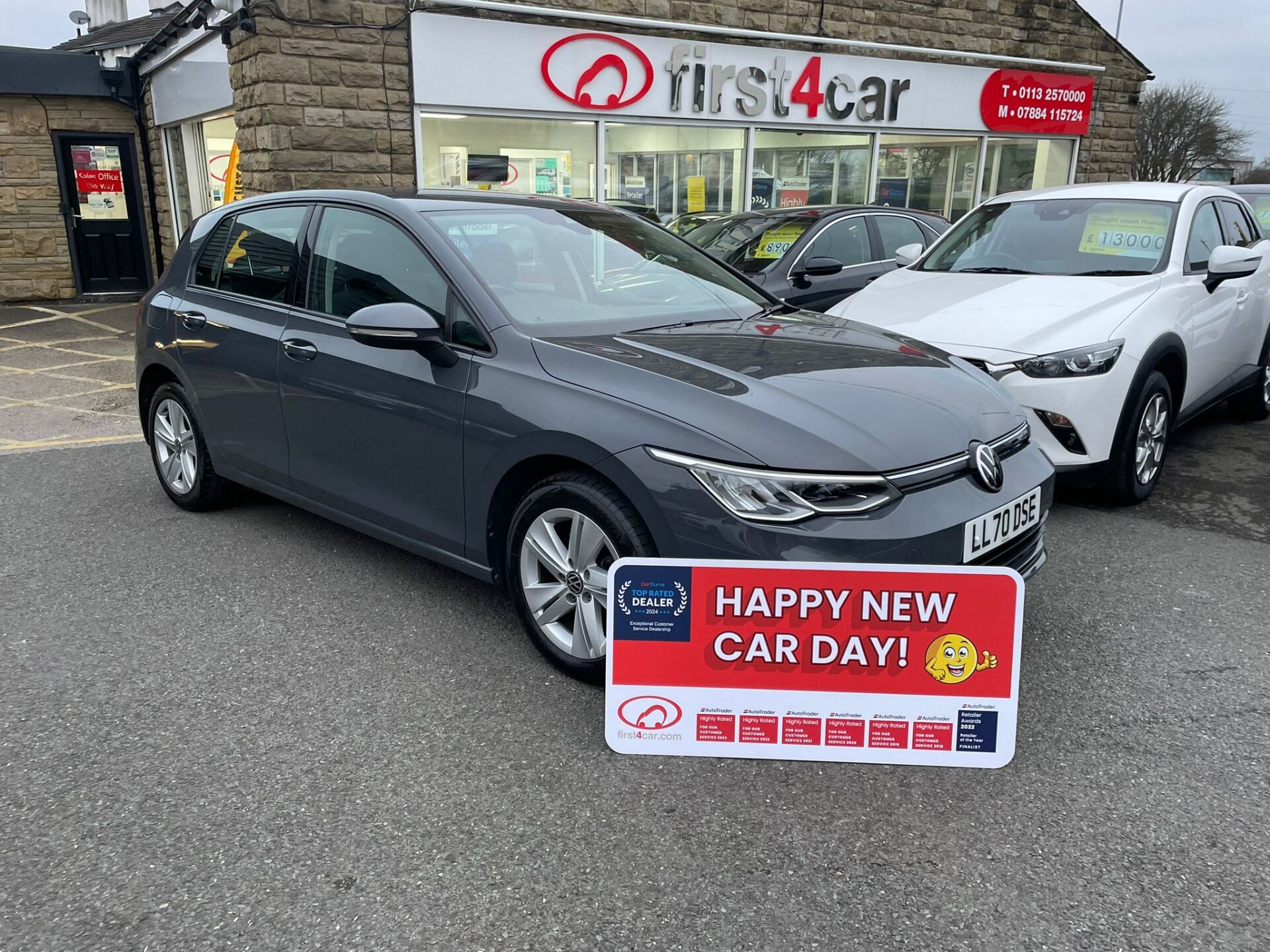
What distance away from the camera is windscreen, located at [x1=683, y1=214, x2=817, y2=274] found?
317 inches

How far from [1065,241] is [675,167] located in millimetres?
7039

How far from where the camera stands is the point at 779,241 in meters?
8.16

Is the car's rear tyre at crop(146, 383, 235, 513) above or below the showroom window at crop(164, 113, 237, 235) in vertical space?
below

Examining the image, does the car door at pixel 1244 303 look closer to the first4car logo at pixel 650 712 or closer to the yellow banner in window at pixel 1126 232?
the yellow banner in window at pixel 1126 232

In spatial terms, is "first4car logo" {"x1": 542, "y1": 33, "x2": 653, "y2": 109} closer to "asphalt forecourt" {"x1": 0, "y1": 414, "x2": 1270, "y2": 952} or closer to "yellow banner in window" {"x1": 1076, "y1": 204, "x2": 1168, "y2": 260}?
"yellow banner in window" {"x1": 1076, "y1": 204, "x2": 1168, "y2": 260}

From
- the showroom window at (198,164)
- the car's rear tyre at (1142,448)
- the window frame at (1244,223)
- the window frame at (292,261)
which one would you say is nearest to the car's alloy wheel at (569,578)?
the window frame at (292,261)

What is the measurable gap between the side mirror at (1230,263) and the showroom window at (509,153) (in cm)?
643

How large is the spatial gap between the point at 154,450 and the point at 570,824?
3809 mm

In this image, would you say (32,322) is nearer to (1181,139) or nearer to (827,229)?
(827,229)

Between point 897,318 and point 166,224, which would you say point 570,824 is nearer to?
point 897,318

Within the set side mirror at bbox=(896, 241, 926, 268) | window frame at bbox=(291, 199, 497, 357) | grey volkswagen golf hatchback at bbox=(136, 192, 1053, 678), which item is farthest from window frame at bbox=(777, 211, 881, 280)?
window frame at bbox=(291, 199, 497, 357)

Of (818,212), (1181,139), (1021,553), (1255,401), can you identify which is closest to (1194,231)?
(1255,401)

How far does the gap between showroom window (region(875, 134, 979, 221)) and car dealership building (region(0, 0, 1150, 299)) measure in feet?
0.12

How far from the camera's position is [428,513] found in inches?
144
